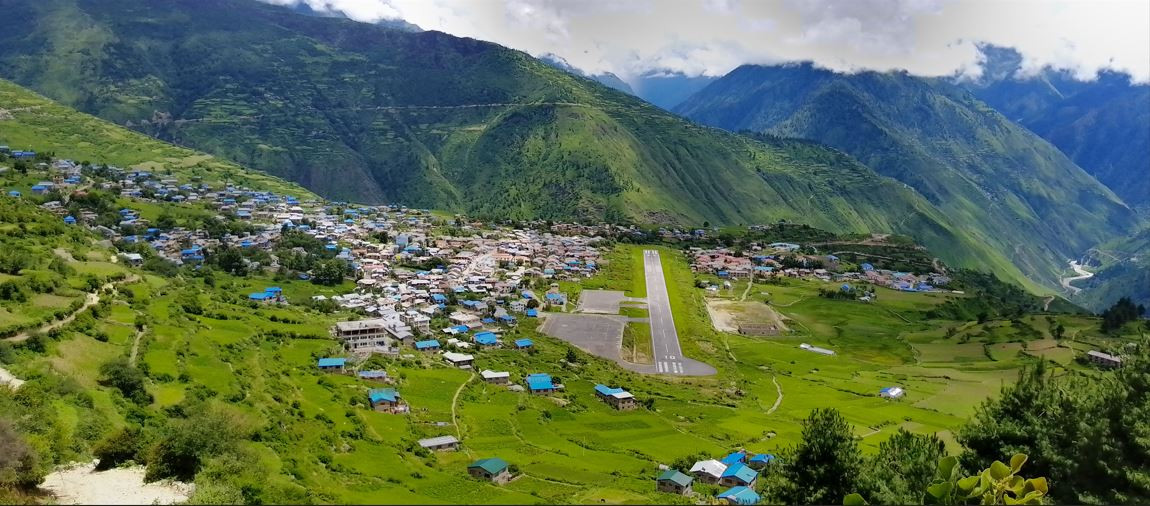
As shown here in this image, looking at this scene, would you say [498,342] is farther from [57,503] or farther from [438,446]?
[57,503]

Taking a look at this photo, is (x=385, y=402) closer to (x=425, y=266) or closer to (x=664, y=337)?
(x=664, y=337)

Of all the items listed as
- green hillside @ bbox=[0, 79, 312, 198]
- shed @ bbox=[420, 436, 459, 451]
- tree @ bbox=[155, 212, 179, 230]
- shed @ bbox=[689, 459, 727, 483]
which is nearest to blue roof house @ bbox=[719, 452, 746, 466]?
shed @ bbox=[689, 459, 727, 483]

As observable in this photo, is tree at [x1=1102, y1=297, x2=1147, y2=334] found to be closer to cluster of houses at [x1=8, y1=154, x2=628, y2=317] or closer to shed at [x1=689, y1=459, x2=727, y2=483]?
cluster of houses at [x1=8, y1=154, x2=628, y2=317]

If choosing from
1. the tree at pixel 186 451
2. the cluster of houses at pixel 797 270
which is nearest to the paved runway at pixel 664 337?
the cluster of houses at pixel 797 270

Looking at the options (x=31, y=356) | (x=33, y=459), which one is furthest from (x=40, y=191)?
(x=33, y=459)

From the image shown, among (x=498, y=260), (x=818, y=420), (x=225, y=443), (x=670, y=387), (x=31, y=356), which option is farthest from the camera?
(x=498, y=260)

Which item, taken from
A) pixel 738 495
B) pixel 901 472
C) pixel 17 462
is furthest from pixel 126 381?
pixel 901 472
